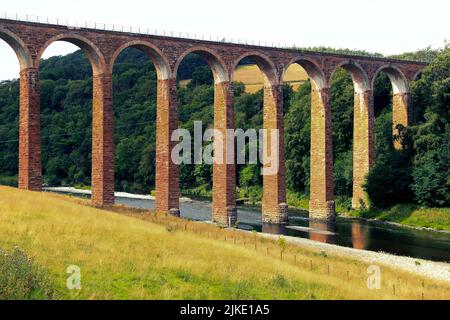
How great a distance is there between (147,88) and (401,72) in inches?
2374

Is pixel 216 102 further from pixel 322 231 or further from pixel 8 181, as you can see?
pixel 8 181

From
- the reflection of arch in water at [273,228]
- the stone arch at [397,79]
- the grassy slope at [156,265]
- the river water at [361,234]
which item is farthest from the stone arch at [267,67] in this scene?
the grassy slope at [156,265]

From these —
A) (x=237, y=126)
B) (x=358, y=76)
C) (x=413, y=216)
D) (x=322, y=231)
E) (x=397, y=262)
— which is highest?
(x=358, y=76)

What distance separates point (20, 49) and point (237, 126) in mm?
51704

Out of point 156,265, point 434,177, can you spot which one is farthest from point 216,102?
point 156,265

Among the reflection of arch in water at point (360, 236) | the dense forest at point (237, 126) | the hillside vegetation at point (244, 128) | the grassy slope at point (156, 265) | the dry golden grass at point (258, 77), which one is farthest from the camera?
the dry golden grass at point (258, 77)

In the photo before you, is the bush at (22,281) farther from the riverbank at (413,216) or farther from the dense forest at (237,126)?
the dense forest at (237,126)

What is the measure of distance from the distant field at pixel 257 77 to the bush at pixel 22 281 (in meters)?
86.6

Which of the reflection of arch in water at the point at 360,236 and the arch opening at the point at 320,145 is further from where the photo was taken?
the arch opening at the point at 320,145

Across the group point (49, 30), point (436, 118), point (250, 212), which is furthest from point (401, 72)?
point (49, 30)

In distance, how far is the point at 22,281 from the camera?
48.7ft

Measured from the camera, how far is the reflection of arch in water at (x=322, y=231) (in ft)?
142

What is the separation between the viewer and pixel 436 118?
50.9 meters
